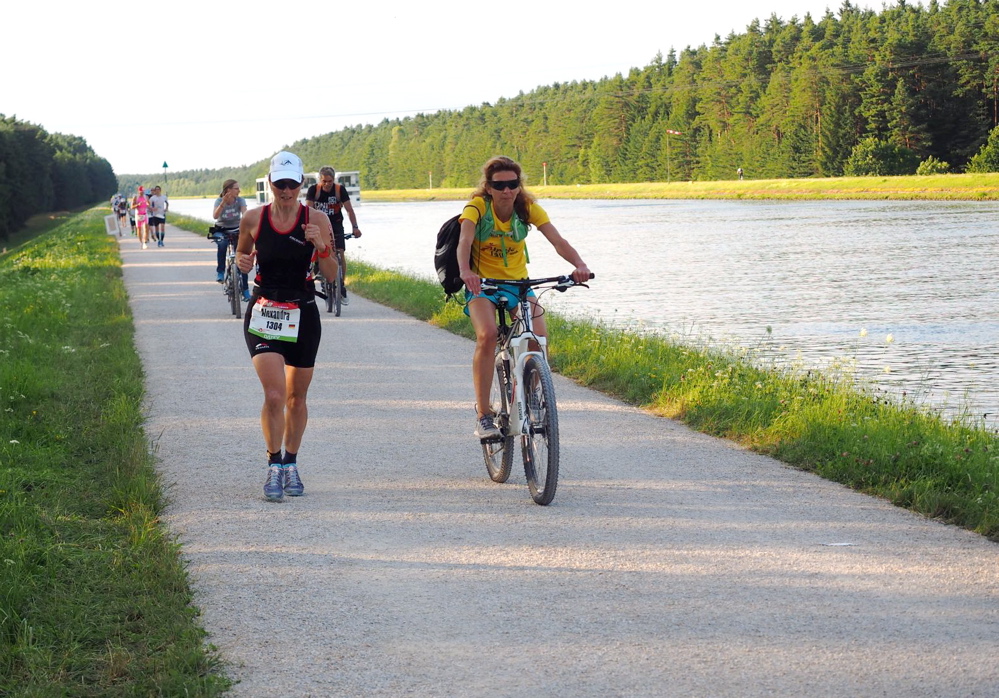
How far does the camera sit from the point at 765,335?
52.9 ft

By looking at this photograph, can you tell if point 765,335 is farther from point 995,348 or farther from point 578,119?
point 578,119

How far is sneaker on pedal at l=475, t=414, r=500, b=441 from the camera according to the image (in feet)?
22.7

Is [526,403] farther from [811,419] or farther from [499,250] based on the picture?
[811,419]

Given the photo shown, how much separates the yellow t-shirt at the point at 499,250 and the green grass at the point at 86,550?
211 centimetres

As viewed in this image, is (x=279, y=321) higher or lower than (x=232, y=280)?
higher

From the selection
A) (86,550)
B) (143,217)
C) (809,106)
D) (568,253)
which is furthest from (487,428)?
(809,106)

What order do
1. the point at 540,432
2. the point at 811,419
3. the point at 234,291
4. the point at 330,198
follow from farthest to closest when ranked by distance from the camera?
the point at 234,291 → the point at 330,198 → the point at 811,419 → the point at 540,432

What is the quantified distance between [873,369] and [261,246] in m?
8.41

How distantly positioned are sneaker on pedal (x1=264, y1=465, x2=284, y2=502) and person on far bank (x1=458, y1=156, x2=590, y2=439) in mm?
1117

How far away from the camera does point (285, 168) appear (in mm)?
6316

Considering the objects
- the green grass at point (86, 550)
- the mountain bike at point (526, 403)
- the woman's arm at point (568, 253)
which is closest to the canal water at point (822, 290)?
the woman's arm at point (568, 253)

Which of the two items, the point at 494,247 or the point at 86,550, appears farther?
the point at 494,247

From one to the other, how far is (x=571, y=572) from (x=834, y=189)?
7746 cm

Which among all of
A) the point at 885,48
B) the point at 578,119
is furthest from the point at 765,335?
the point at 578,119
